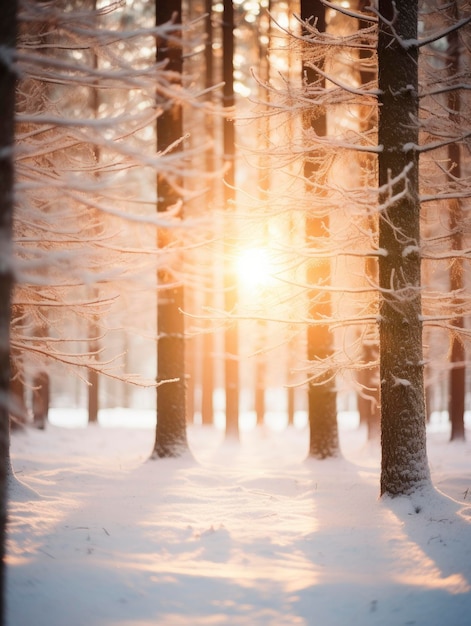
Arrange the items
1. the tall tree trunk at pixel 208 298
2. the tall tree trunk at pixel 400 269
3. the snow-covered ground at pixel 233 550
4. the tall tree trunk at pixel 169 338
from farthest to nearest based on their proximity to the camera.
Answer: the tall tree trunk at pixel 208 298
the tall tree trunk at pixel 169 338
the tall tree trunk at pixel 400 269
the snow-covered ground at pixel 233 550

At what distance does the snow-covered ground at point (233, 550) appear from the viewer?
13.2 ft

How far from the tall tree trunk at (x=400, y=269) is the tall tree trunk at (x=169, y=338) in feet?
16.1

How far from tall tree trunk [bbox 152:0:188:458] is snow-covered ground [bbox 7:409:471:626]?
3.62 feet

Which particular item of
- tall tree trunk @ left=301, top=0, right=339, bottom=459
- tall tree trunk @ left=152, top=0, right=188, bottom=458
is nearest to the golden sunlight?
tall tree trunk @ left=301, top=0, right=339, bottom=459

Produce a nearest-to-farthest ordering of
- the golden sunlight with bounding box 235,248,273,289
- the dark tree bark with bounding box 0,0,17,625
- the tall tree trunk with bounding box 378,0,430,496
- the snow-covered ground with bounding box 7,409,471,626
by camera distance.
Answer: the dark tree bark with bounding box 0,0,17,625, the snow-covered ground with bounding box 7,409,471,626, the tall tree trunk with bounding box 378,0,430,496, the golden sunlight with bounding box 235,248,273,289

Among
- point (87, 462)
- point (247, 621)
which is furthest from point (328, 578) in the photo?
point (87, 462)

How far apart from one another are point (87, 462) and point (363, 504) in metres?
6.64

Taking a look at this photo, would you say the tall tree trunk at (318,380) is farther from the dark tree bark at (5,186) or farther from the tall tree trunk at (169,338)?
the dark tree bark at (5,186)

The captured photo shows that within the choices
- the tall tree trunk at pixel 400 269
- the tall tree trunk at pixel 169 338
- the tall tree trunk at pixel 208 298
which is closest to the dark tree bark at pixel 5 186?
the tall tree trunk at pixel 400 269

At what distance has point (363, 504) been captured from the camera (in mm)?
6785

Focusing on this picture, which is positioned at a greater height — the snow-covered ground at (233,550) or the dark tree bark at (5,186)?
the dark tree bark at (5,186)

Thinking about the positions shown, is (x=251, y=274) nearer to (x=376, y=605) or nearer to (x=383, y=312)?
(x=383, y=312)

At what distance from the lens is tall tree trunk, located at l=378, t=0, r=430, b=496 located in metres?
6.43

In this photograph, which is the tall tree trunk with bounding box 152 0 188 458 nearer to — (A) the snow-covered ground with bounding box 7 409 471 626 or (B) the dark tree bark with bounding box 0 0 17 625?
(A) the snow-covered ground with bounding box 7 409 471 626
